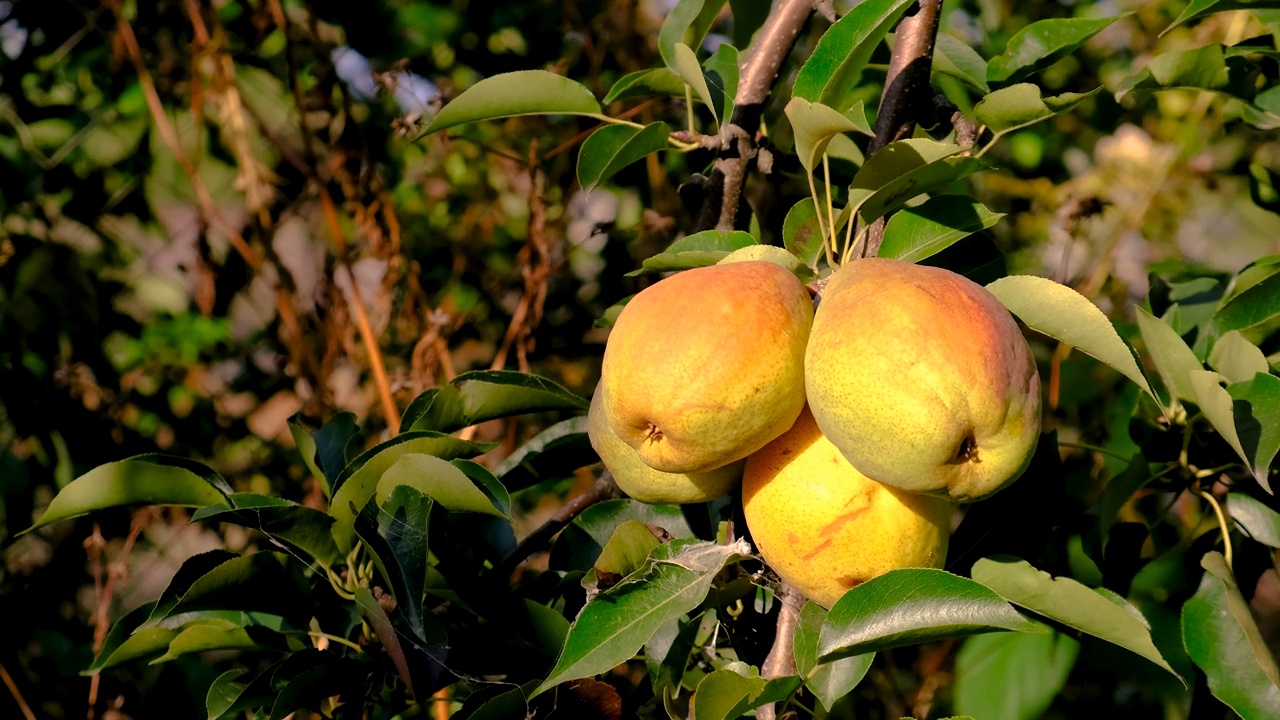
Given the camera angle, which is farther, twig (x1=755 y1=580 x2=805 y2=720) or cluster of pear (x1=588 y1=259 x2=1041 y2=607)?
twig (x1=755 y1=580 x2=805 y2=720)

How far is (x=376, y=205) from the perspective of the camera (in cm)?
162

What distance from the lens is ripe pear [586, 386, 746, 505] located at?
2.75ft

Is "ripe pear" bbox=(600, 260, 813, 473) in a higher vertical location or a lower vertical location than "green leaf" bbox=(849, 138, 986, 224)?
lower

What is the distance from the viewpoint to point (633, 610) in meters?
0.77

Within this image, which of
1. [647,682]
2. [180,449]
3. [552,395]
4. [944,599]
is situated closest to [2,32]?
[180,449]

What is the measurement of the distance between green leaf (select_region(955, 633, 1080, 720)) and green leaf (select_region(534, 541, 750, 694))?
3.11ft

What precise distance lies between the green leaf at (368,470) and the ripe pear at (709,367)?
25cm

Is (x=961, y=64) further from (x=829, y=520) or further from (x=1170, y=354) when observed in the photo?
(x=829, y=520)

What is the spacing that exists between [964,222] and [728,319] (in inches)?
9.7

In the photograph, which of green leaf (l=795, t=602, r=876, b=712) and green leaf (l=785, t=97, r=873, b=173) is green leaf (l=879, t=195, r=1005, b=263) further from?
green leaf (l=795, t=602, r=876, b=712)

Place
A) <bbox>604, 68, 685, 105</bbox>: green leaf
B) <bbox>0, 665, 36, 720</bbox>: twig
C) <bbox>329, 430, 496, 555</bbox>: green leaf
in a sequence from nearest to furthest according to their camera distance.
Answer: <bbox>329, 430, 496, 555</bbox>: green leaf, <bbox>604, 68, 685, 105</bbox>: green leaf, <bbox>0, 665, 36, 720</bbox>: twig

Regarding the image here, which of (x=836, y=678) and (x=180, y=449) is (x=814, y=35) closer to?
(x=180, y=449)

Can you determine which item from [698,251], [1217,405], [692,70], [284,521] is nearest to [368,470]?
[284,521]

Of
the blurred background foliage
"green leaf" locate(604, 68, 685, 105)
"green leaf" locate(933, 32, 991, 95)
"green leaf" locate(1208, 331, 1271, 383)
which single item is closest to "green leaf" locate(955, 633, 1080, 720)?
the blurred background foliage
